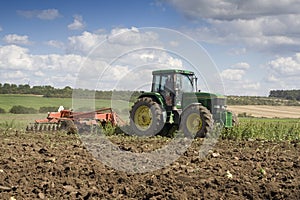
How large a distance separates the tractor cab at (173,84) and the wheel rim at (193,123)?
2.44 feet

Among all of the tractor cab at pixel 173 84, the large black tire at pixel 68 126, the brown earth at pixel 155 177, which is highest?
the tractor cab at pixel 173 84

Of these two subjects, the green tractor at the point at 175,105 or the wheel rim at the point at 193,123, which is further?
the green tractor at the point at 175,105

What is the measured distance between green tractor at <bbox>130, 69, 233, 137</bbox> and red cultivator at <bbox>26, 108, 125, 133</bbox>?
1960mm

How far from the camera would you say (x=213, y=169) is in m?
8.09

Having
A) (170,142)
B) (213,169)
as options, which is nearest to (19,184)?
(213,169)

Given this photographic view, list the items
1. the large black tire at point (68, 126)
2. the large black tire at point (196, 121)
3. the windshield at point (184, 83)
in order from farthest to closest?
the large black tire at point (68, 126), the windshield at point (184, 83), the large black tire at point (196, 121)

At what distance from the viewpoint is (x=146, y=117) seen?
1462cm

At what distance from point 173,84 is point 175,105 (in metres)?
0.67

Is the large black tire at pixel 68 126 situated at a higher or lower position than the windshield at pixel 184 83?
lower

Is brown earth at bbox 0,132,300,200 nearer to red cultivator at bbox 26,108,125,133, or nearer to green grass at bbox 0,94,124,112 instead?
red cultivator at bbox 26,108,125,133

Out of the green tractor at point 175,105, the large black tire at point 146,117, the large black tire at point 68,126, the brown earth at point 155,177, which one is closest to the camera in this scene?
the brown earth at point 155,177

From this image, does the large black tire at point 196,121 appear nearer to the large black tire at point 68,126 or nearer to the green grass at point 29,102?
the large black tire at point 68,126

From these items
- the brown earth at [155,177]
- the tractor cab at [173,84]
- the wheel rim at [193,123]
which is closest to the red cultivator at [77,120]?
the tractor cab at [173,84]

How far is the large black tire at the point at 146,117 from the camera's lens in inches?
548
